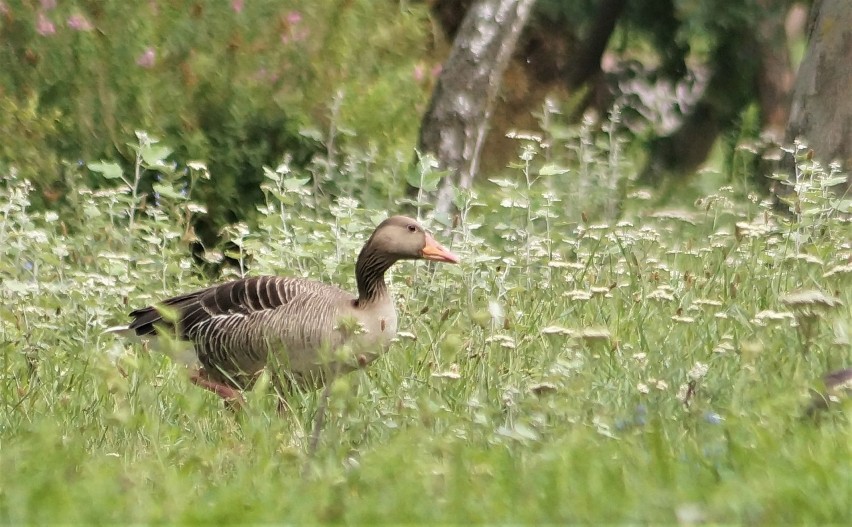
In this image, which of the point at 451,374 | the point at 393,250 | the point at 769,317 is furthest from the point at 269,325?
the point at 769,317

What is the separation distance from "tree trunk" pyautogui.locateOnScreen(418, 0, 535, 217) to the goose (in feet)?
7.61

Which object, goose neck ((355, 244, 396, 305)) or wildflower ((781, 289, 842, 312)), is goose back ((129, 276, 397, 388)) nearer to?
goose neck ((355, 244, 396, 305))

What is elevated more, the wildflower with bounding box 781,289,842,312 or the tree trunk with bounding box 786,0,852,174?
the tree trunk with bounding box 786,0,852,174

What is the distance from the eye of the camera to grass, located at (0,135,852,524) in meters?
3.79

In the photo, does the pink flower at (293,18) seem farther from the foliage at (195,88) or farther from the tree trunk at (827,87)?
the tree trunk at (827,87)

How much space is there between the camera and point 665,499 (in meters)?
3.73

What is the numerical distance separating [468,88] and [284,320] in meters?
3.20

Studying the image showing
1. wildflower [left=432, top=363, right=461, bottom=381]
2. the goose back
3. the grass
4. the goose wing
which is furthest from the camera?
the goose wing

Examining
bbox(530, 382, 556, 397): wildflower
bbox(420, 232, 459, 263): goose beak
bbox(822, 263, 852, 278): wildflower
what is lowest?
bbox(530, 382, 556, 397): wildflower

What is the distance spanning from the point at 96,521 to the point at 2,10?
7925mm

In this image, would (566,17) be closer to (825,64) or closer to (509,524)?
(825,64)

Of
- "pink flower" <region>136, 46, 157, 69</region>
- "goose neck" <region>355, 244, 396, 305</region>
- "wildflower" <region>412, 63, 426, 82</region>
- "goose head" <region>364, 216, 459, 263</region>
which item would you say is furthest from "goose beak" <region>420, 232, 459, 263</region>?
"wildflower" <region>412, 63, 426, 82</region>

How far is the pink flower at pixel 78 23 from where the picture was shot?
1067 cm

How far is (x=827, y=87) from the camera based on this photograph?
895 cm
